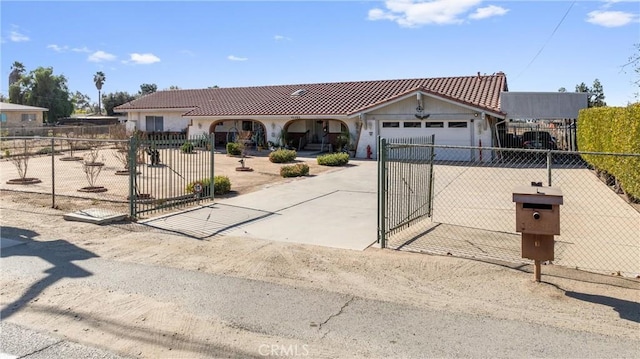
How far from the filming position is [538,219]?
18.2 feet

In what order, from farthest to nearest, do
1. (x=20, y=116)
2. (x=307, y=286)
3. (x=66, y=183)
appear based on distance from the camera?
(x=20, y=116) < (x=66, y=183) < (x=307, y=286)

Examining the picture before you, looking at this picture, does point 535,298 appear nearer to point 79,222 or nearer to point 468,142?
point 79,222

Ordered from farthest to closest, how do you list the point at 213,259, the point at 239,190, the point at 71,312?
1. the point at 239,190
2. the point at 213,259
3. the point at 71,312

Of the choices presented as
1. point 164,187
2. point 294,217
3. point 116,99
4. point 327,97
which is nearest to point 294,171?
point 164,187

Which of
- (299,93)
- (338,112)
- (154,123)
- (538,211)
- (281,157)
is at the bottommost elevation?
(538,211)

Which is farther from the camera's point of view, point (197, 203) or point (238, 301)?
point (197, 203)

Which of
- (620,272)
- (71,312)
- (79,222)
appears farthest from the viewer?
(79,222)

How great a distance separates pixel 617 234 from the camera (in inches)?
341

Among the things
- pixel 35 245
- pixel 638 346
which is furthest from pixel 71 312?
pixel 638 346

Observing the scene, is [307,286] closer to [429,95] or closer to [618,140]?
[618,140]

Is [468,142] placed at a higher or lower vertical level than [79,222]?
higher

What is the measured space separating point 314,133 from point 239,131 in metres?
5.16

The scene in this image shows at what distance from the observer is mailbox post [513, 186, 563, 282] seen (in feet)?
18.0

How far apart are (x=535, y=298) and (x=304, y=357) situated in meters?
2.84
